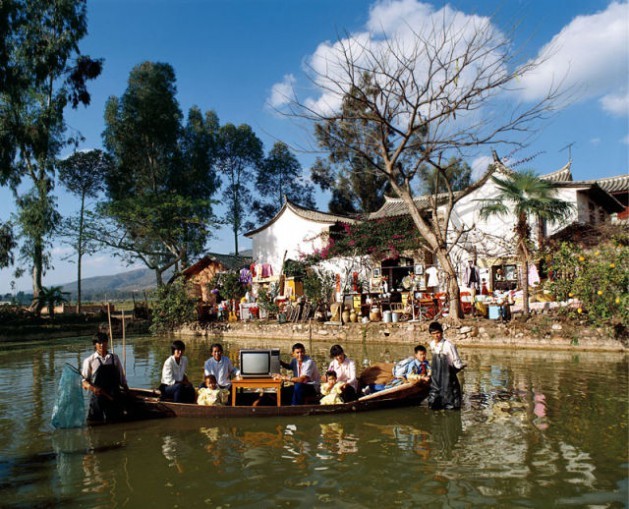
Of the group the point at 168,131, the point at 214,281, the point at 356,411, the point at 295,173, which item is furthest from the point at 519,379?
the point at 295,173

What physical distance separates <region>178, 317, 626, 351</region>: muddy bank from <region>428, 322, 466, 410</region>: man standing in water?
7401 millimetres

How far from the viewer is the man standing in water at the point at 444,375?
7773 millimetres

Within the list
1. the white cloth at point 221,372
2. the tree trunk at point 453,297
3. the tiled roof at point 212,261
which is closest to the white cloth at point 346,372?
the white cloth at point 221,372

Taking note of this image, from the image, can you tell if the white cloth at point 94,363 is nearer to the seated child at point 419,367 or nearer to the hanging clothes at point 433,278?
the seated child at point 419,367

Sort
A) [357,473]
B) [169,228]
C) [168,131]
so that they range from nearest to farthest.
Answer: [357,473], [169,228], [168,131]

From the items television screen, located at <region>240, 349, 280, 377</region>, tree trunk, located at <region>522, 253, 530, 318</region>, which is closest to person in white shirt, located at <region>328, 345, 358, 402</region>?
television screen, located at <region>240, 349, 280, 377</region>

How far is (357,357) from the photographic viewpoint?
1445cm

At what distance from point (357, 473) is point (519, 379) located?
593 cm

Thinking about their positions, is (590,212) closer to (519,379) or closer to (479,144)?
(479,144)

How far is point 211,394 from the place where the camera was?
25.9 feet

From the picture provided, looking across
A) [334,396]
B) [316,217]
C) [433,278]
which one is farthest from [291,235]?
[334,396]

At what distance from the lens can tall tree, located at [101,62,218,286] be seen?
28.9 m

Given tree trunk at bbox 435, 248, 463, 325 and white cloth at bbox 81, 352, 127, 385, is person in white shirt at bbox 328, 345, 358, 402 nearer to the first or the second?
white cloth at bbox 81, 352, 127, 385

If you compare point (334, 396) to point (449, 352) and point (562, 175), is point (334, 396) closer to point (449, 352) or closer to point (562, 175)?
point (449, 352)
